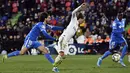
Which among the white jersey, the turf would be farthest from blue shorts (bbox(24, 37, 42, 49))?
the white jersey

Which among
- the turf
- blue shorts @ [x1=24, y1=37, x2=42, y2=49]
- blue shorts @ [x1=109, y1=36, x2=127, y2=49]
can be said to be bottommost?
the turf

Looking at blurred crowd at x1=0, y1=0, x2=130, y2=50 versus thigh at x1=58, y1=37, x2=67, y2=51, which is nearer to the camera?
thigh at x1=58, y1=37, x2=67, y2=51

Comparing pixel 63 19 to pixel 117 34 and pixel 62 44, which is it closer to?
pixel 117 34

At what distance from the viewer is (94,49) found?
109 ft

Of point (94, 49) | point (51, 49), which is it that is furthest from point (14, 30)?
point (94, 49)

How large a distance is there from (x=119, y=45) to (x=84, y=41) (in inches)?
467

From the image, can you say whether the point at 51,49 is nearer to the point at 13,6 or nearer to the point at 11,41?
the point at 11,41

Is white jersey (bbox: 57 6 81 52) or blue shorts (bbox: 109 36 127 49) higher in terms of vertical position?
white jersey (bbox: 57 6 81 52)

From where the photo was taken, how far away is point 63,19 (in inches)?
1395

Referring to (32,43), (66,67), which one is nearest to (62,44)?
(32,43)

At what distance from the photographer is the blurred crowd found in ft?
112

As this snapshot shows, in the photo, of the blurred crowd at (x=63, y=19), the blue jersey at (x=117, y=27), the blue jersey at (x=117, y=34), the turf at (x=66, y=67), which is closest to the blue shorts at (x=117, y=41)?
the blue jersey at (x=117, y=34)

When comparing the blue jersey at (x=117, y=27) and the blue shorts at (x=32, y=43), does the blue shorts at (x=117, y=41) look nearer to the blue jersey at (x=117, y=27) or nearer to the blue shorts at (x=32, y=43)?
the blue jersey at (x=117, y=27)

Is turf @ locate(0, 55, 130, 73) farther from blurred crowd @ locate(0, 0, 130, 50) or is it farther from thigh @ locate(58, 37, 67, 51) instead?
blurred crowd @ locate(0, 0, 130, 50)
